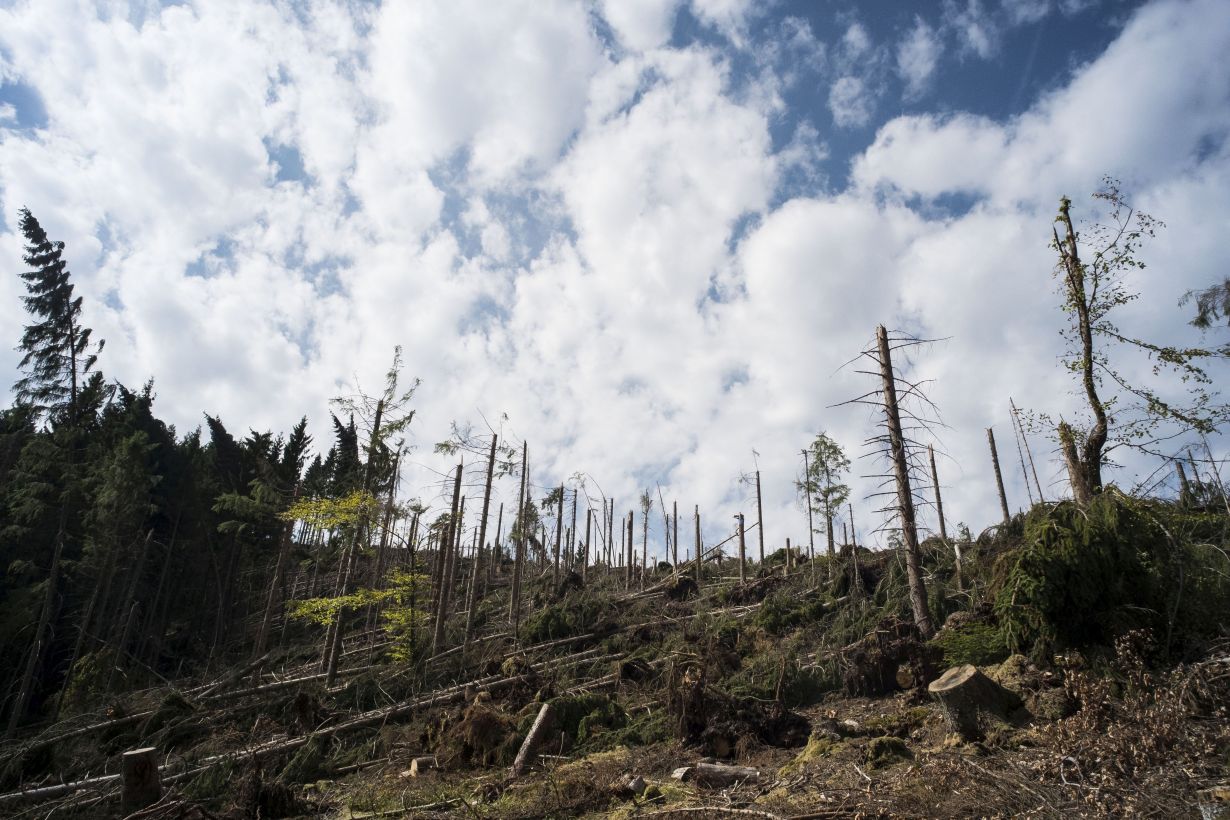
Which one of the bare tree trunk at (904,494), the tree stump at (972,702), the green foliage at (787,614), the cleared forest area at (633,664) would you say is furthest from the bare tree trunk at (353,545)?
the tree stump at (972,702)

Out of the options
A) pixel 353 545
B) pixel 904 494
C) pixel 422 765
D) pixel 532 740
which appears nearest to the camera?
pixel 532 740

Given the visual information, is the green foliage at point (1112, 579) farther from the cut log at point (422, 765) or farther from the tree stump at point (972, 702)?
the cut log at point (422, 765)

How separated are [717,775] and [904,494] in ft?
27.9

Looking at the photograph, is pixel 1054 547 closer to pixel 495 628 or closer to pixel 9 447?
pixel 495 628

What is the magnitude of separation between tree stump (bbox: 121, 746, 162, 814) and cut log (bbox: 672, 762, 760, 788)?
779cm

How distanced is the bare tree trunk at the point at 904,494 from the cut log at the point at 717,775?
680cm

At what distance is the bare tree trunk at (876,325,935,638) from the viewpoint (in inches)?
575

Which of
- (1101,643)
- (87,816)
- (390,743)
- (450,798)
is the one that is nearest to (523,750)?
(450,798)

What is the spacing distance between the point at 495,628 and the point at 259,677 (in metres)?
8.25

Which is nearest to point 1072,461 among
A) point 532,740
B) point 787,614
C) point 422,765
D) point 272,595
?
point 787,614

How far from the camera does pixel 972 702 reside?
8.90 m

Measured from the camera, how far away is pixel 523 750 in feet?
40.7

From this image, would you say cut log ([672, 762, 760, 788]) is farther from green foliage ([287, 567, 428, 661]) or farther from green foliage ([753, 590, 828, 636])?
green foliage ([287, 567, 428, 661])

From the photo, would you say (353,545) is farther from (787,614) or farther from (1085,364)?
(1085,364)
